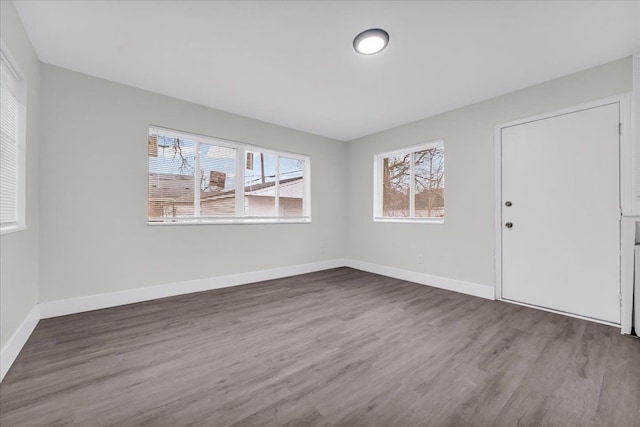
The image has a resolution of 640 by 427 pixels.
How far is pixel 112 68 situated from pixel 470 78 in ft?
12.4

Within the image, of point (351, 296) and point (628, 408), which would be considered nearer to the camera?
point (628, 408)

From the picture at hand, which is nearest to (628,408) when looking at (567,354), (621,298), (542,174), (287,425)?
(567,354)

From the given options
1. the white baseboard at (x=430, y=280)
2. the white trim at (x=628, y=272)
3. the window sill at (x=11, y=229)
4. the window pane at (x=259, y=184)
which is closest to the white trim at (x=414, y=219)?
the white baseboard at (x=430, y=280)

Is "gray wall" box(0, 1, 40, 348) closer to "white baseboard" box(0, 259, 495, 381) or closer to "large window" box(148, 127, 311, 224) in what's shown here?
"white baseboard" box(0, 259, 495, 381)

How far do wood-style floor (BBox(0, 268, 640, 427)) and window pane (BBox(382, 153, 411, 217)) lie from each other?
1.92m

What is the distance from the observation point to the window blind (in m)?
1.87

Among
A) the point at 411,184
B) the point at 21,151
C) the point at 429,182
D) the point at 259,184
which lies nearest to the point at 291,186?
the point at 259,184

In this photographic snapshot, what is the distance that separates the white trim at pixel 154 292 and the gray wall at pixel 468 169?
1871 millimetres

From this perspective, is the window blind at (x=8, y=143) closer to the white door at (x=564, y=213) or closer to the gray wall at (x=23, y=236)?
the gray wall at (x=23, y=236)

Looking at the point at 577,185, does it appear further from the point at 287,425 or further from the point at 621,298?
the point at 287,425

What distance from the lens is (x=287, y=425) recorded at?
1.32 m

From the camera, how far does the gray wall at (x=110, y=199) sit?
8.84 feet

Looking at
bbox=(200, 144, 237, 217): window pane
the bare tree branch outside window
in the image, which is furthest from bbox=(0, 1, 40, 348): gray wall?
the bare tree branch outside window

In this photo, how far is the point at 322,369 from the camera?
181cm
